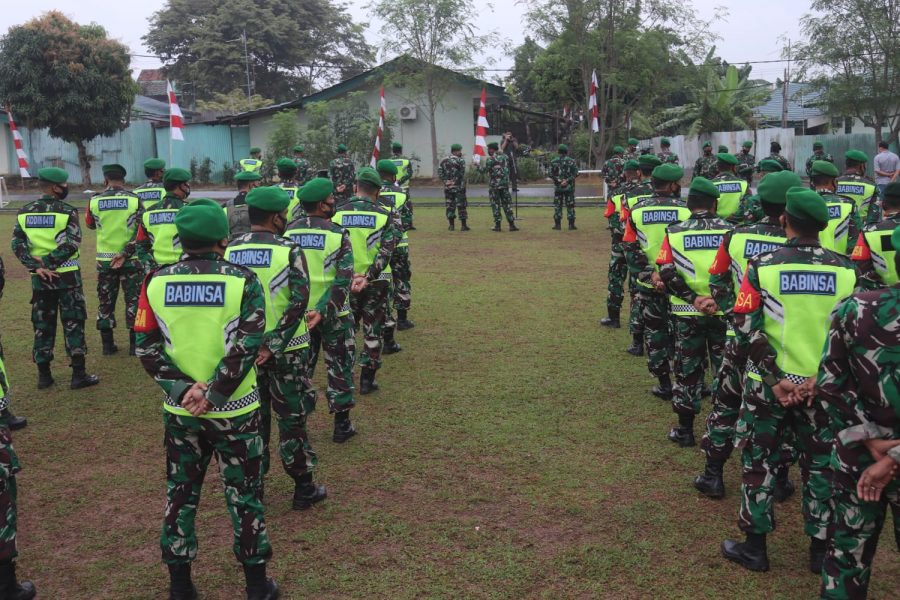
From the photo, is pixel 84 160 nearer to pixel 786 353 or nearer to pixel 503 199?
pixel 503 199

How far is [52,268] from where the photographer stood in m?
7.50

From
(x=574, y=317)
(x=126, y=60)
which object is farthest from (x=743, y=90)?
(x=574, y=317)

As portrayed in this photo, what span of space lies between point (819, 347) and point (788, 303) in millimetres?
267

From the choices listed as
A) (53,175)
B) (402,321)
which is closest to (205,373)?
(53,175)

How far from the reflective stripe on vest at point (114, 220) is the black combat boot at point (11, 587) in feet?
16.1

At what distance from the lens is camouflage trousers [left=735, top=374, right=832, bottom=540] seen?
12.9ft

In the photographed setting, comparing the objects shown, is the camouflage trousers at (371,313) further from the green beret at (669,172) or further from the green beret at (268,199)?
the green beret at (669,172)

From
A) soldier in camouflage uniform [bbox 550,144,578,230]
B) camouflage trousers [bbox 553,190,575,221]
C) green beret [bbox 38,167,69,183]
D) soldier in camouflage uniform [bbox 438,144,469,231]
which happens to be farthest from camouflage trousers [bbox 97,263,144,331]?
camouflage trousers [bbox 553,190,575,221]

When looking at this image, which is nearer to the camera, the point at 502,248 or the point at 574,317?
the point at 574,317

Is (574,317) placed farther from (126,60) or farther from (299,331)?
(126,60)

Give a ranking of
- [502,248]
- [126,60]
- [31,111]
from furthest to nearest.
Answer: [126,60]
[31,111]
[502,248]

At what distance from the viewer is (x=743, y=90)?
35.2m

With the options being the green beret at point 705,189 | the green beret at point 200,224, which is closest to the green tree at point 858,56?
the green beret at point 705,189

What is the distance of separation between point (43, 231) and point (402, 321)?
13.7 ft
